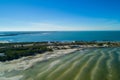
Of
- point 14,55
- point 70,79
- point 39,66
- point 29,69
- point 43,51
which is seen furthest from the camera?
point 43,51

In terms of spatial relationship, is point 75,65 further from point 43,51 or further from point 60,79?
point 43,51

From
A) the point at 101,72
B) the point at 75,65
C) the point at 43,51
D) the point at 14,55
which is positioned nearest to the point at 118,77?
the point at 101,72

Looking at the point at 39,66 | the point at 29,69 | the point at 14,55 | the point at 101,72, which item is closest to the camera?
the point at 101,72

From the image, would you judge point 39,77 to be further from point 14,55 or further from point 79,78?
point 14,55

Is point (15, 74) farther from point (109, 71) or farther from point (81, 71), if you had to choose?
point (109, 71)

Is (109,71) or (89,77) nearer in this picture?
(89,77)

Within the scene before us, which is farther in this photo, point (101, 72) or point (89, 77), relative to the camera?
point (101, 72)

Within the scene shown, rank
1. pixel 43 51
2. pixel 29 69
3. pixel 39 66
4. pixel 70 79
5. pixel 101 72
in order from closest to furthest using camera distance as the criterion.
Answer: pixel 70 79, pixel 101 72, pixel 29 69, pixel 39 66, pixel 43 51

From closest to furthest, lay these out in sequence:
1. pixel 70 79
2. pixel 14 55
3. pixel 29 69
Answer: pixel 70 79
pixel 29 69
pixel 14 55

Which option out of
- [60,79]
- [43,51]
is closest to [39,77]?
[60,79]
